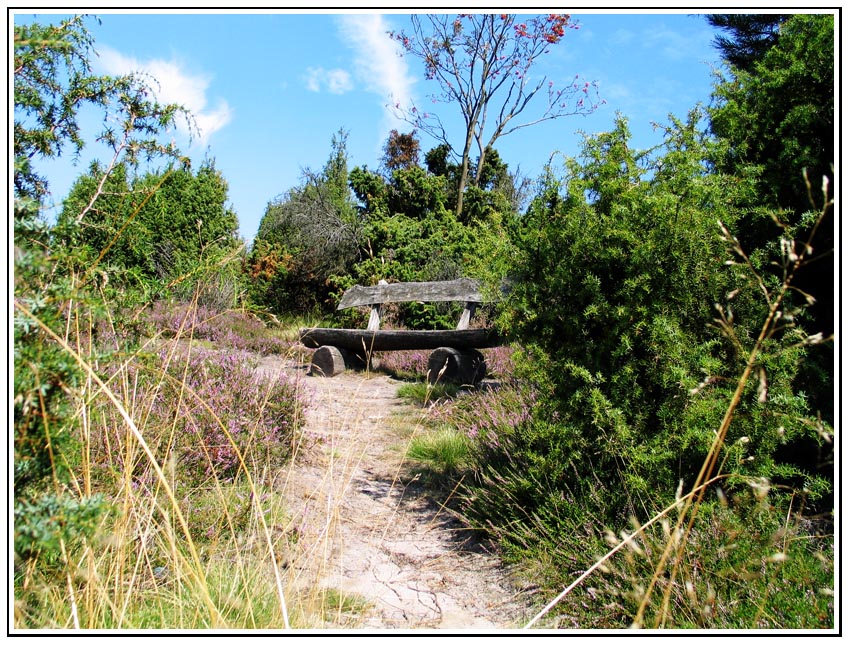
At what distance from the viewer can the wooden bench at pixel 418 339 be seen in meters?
8.55

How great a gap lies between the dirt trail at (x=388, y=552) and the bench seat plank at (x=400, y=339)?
301 cm

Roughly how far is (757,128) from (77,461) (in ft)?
14.3

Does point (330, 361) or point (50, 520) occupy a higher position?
point (50, 520)

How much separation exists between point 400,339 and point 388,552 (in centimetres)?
586

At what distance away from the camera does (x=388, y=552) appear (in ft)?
12.8

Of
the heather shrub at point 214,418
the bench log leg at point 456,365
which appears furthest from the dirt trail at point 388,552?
the bench log leg at point 456,365

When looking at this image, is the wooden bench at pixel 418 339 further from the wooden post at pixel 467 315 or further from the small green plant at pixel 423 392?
the small green plant at pixel 423 392

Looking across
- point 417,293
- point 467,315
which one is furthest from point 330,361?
point 467,315

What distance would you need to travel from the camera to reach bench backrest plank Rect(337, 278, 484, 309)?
9.09 meters

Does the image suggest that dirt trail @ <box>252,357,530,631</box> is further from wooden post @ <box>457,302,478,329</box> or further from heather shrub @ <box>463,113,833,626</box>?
wooden post @ <box>457,302,478,329</box>

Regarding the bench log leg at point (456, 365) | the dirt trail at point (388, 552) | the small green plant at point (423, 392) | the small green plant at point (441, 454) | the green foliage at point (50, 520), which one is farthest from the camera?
the bench log leg at point (456, 365)

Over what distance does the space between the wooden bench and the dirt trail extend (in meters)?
2.83

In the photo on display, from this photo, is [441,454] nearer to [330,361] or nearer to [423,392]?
[423,392]
